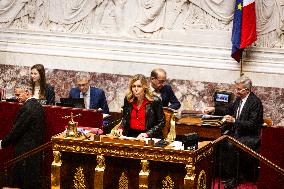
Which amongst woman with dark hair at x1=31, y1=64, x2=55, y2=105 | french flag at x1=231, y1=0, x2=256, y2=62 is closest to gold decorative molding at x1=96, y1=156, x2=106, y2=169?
woman with dark hair at x1=31, y1=64, x2=55, y2=105

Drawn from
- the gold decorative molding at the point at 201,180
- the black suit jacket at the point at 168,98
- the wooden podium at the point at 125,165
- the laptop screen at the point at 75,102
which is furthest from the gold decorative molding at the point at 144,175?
the black suit jacket at the point at 168,98

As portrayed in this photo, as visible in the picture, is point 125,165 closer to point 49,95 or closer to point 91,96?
point 91,96

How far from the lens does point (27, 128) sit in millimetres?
8000

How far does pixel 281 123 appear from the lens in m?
10.5

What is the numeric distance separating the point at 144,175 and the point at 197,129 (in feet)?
8.15

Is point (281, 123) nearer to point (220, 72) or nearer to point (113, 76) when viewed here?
point (220, 72)

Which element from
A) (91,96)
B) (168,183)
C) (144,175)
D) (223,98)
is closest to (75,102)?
(91,96)

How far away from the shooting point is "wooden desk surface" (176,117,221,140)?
9.10 m

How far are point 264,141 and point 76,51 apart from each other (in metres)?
4.59

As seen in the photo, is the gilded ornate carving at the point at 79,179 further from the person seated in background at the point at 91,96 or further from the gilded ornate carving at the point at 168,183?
the person seated in background at the point at 91,96

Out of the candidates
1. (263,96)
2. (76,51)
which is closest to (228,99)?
(263,96)

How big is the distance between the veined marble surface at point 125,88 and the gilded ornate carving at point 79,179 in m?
4.01

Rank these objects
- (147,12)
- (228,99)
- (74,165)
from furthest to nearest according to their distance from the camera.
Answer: (147,12) < (228,99) < (74,165)

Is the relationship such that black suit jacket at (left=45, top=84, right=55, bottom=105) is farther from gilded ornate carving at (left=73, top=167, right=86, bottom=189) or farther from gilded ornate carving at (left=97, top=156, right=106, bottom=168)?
gilded ornate carving at (left=97, top=156, right=106, bottom=168)
